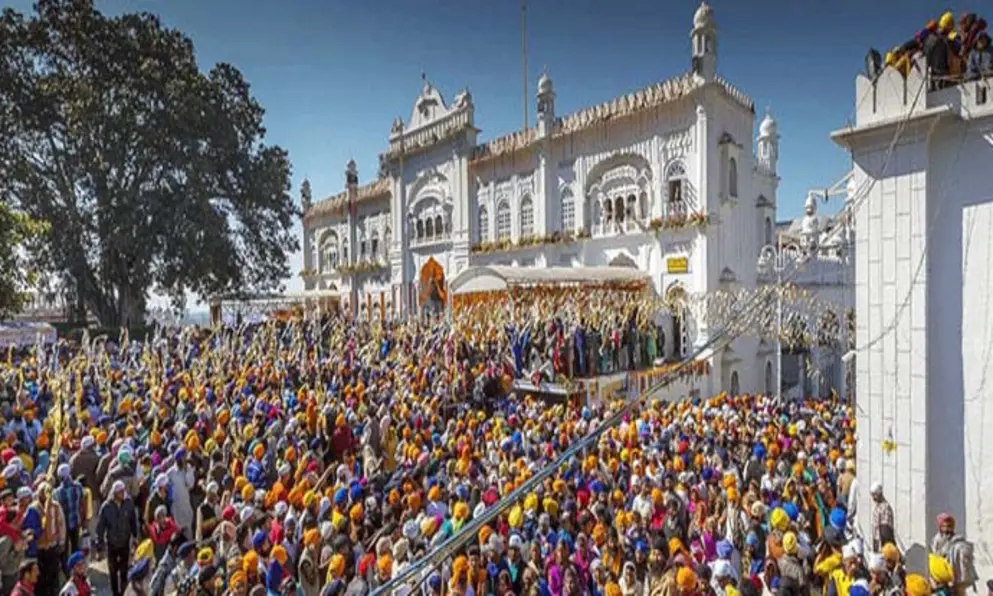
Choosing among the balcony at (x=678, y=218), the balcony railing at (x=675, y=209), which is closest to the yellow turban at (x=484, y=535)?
the balcony at (x=678, y=218)

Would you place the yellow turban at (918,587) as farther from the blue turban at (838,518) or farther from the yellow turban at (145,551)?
the yellow turban at (145,551)

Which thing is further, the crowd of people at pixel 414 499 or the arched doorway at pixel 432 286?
the arched doorway at pixel 432 286

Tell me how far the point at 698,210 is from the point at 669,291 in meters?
3.12

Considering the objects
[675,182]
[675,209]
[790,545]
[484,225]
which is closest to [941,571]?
[790,545]

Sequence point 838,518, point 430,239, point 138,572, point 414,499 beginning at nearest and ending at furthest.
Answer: point 138,572 → point 838,518 → point 414,499 → point 430,239

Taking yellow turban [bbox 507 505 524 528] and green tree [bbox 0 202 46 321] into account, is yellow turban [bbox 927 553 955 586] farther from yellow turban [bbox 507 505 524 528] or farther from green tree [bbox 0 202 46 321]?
green tree [bbox 0 202 46 321]

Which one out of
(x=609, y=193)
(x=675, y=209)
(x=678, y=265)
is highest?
(x=609, y=193)

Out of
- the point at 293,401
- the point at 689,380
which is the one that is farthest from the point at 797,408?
the point at 293,401

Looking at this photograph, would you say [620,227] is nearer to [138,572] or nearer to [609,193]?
[609,193]

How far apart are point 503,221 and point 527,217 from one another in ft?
5.10

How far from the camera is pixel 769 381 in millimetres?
22672

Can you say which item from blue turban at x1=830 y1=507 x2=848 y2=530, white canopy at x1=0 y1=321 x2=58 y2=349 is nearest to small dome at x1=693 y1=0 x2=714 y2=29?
blue turban at x1=830 y1=507 x2=848 y2=530

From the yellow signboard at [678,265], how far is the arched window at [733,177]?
2.98 m

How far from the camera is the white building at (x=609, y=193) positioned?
20234mm
